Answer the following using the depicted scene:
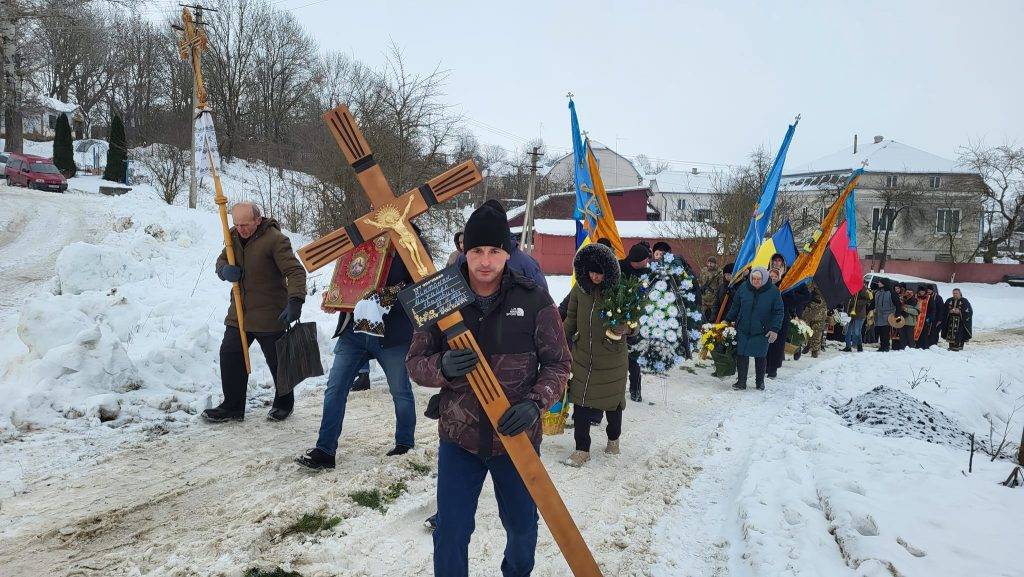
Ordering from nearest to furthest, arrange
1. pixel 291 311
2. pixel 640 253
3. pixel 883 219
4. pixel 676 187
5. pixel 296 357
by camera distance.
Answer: pixel 291 311
pixel 296 357
pixel 640 253
pixel 883 219
pixel 676 187

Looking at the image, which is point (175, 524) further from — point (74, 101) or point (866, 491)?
point (74, 101)

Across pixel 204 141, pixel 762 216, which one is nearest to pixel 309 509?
pixel 204 141

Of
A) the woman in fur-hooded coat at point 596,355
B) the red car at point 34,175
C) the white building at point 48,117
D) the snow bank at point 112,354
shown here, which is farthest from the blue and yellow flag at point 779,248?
the white building at point 48,117

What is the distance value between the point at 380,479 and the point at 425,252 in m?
2.00

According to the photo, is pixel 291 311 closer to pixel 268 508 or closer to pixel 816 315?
pixel 268 508

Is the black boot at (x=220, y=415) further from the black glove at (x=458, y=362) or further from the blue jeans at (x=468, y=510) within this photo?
the black glove at (x=458, y=362)

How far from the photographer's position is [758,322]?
8727 millimetres

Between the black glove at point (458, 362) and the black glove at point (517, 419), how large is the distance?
245mm

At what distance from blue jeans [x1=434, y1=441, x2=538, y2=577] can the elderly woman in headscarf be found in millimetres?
7026

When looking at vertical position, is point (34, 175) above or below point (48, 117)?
below

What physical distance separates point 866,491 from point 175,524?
4.44 m

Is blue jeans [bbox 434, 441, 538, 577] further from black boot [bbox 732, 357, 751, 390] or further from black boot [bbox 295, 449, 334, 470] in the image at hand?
black boot [bbox 732, 357, 751, 390]

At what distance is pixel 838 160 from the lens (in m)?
54.9

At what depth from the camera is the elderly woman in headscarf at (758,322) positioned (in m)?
8.73
